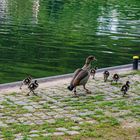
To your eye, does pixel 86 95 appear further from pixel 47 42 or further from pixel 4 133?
pixel 47 42

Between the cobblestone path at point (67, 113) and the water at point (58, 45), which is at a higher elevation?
the water at point (58, 45)

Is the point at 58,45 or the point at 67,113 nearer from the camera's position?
the point at 67,113

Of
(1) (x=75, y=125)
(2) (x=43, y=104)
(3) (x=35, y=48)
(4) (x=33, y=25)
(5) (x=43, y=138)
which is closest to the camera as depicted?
(5) (x=43, y=138)

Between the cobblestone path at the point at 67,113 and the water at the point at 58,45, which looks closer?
the cobblestone path at the point at 67,113

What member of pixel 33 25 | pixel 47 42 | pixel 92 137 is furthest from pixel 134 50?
pixel 92 137

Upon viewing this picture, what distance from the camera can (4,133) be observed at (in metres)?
13.4

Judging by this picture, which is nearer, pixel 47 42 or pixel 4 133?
pixel 4 133

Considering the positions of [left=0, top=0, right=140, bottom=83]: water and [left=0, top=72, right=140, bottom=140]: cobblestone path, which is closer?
[left=0, top=72, right=140, bottom=140]: cobblestone path

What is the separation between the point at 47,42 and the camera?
43312mm

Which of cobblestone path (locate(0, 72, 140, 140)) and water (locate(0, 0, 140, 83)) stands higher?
water (locate(0, 0, 140, 83))

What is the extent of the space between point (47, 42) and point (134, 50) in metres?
8.72

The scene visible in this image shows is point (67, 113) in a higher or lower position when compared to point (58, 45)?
lower

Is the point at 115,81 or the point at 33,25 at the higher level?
the point at 33,25

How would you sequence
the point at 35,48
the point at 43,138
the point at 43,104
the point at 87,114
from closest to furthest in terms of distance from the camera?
the point at 43,138 → the point at 87,114 → the point at 43,104 → the point at 35,48
